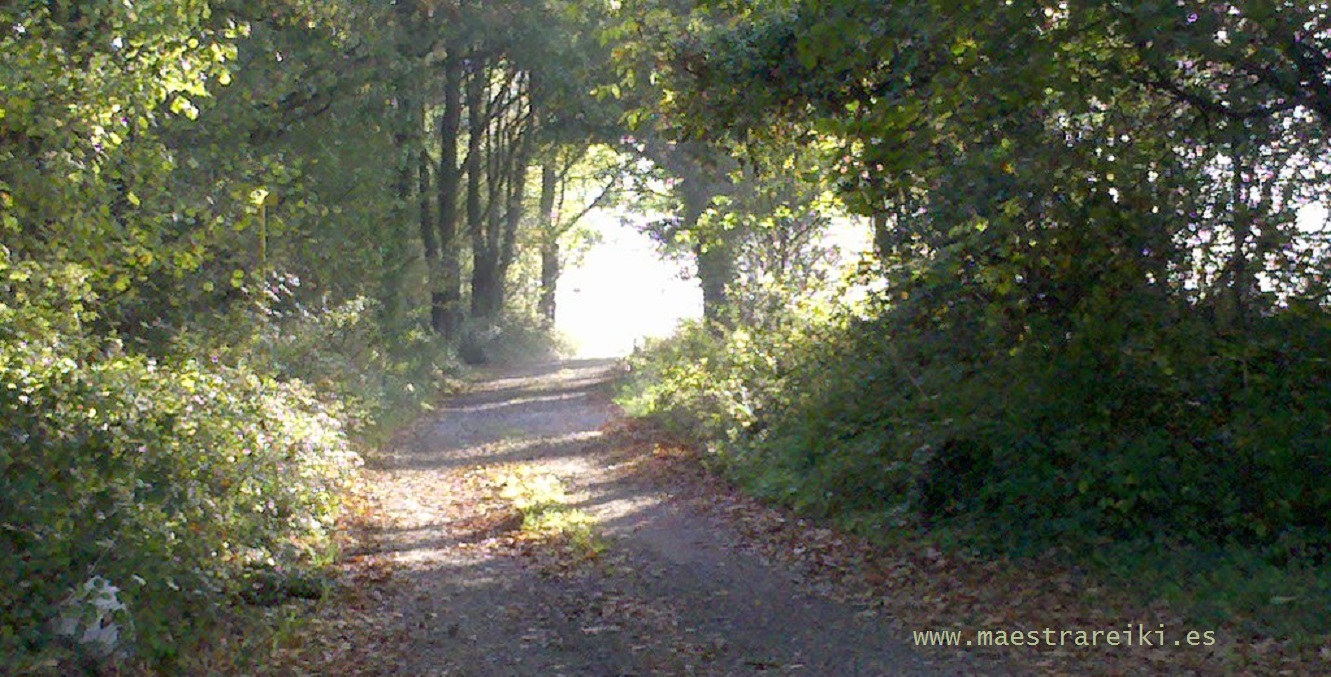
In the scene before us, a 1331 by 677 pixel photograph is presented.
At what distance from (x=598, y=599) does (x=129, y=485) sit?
359cm

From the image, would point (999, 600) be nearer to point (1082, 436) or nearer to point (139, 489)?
point (1082, 436)

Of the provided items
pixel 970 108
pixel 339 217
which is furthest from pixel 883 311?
pixel 339 217

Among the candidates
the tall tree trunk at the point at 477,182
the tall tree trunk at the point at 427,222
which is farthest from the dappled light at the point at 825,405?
the tall tree trunk at the point at 477,182

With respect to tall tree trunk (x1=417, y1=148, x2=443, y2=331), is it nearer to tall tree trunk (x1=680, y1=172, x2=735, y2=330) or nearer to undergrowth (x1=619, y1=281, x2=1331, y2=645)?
tall tree trunk (x1=680, y1=172, x2=735, y2=330)

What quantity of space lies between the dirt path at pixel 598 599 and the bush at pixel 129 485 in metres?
1.10

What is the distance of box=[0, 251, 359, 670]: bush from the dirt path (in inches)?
43.2

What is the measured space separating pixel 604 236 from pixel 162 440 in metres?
59.9

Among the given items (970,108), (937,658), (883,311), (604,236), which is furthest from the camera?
(604,236)

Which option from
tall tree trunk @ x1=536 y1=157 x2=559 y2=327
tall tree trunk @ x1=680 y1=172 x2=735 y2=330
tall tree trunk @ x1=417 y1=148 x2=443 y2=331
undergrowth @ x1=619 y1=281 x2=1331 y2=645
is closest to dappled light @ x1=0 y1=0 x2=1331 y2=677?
undergrowth @ x1=619 y1=281 x2=1331 y2=645

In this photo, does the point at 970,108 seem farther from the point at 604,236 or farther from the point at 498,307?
the point at 604,236

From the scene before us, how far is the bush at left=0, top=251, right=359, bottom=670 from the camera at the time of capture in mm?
7527

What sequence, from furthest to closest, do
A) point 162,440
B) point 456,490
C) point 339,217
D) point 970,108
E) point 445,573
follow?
point 339,217
point 456,490
point 445,573
point 162,440
point 970,108

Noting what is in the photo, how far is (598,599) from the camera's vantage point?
9.95 metres

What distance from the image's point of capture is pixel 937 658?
778 centimetres
